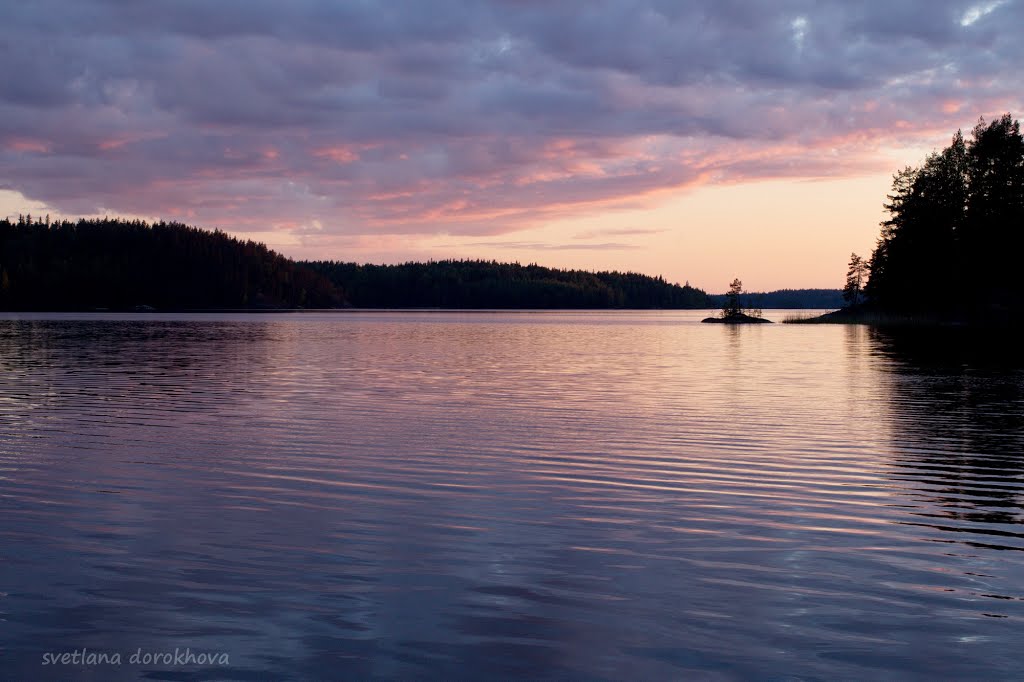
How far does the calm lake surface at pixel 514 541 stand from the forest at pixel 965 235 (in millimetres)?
106704

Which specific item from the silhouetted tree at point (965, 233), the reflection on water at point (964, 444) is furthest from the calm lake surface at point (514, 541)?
the silhouetted tree at point (965, 233)

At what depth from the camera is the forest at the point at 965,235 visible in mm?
127562

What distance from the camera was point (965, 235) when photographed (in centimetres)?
13338

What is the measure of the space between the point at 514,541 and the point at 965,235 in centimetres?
13812

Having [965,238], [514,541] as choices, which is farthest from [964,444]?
[965,238]

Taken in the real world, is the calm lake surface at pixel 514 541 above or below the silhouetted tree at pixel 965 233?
below

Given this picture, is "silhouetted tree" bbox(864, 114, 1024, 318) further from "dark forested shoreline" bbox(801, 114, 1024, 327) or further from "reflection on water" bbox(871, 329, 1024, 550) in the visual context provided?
"reflection on water" bbox(871, 329, 1024, 550)

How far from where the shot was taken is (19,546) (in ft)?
45.8

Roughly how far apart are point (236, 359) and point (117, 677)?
5868 cm

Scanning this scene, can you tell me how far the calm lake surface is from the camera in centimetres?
995

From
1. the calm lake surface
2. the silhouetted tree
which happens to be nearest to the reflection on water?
the calm lake surface

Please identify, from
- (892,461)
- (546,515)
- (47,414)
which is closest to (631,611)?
(546,515)

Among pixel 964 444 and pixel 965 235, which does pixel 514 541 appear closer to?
pixel 964 444

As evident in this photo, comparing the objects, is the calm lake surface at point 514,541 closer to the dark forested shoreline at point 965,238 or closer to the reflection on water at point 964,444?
the reflection on water at point 964,444
